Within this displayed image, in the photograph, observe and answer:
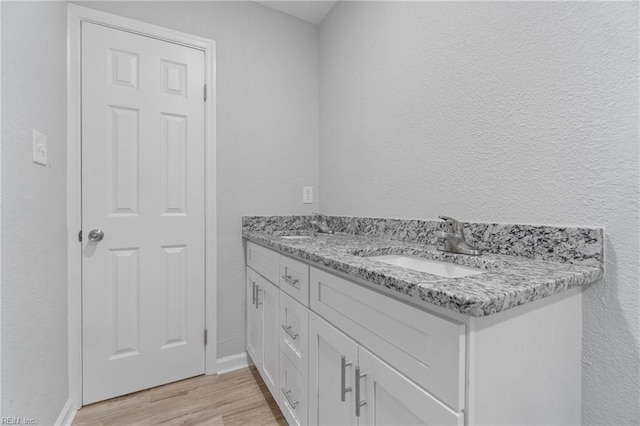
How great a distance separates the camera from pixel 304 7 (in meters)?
2.01

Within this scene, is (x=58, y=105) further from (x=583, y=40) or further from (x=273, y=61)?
(x=583, y=40)

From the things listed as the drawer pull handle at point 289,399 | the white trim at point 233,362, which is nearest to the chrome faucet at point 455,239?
the drawer pull handle at point 289,399

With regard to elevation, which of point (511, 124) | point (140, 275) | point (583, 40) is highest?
point (583, 40)

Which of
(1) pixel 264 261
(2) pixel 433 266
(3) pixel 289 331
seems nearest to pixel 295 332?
(3) pixel 289 331

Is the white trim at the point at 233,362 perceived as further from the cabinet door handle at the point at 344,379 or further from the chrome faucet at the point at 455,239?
the chrome faucet at the point at 455,239

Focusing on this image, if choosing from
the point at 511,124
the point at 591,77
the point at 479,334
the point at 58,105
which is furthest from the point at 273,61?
the point at 479,334

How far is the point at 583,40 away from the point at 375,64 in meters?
0.98

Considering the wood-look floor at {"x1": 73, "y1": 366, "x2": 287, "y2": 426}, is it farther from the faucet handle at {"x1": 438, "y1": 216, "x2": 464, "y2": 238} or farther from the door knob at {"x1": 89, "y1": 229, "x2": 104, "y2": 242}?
the faucet handle at {"x1": 438, "y1": 216, "x2": 464, "y2": 238}

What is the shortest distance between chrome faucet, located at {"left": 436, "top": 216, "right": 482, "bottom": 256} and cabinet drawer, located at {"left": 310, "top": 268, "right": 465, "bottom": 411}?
0.46m

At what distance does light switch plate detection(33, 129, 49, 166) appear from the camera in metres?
1.10

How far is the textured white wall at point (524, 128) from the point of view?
739mm

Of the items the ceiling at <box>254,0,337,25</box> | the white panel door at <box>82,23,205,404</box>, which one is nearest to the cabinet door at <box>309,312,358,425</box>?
the white panel door at <box>82,23,205,404</box>

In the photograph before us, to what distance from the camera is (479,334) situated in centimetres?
55

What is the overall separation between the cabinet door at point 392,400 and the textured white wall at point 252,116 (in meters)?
1.30
